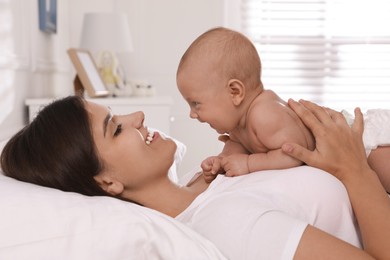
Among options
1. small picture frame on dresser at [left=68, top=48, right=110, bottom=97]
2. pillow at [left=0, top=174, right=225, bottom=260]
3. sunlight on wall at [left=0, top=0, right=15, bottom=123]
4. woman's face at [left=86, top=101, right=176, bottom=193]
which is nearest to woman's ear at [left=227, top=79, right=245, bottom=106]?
woman's face at [left=86, top=101, right=176, bottom=193]

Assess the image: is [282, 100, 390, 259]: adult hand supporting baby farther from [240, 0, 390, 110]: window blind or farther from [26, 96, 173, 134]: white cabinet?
[240, 0, 390, 110]: window blind

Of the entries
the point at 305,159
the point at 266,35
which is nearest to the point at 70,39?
the point at 266,35

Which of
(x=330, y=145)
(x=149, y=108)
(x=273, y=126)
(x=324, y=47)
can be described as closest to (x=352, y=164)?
(x=330, y=145)

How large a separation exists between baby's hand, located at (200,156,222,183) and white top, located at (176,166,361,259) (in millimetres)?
119

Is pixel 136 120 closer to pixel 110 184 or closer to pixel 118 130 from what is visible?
pixel 118 130

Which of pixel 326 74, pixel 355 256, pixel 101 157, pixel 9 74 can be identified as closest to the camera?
pixel 355 256

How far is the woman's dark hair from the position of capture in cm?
148

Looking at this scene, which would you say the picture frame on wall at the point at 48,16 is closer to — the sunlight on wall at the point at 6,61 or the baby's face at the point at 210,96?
the sunlight on wall at the point at 6,61

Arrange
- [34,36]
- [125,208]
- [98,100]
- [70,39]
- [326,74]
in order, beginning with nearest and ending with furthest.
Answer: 1. [125,208]
2. [98,100]
3. [34,36]
4. [70,39]
5. [326,74]

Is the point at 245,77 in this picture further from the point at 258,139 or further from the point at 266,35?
the point at 266,35

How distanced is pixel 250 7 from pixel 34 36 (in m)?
2.02

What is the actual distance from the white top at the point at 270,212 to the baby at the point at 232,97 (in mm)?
160

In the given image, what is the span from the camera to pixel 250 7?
4938mm

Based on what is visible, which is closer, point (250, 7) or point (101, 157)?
point (101, 157)
